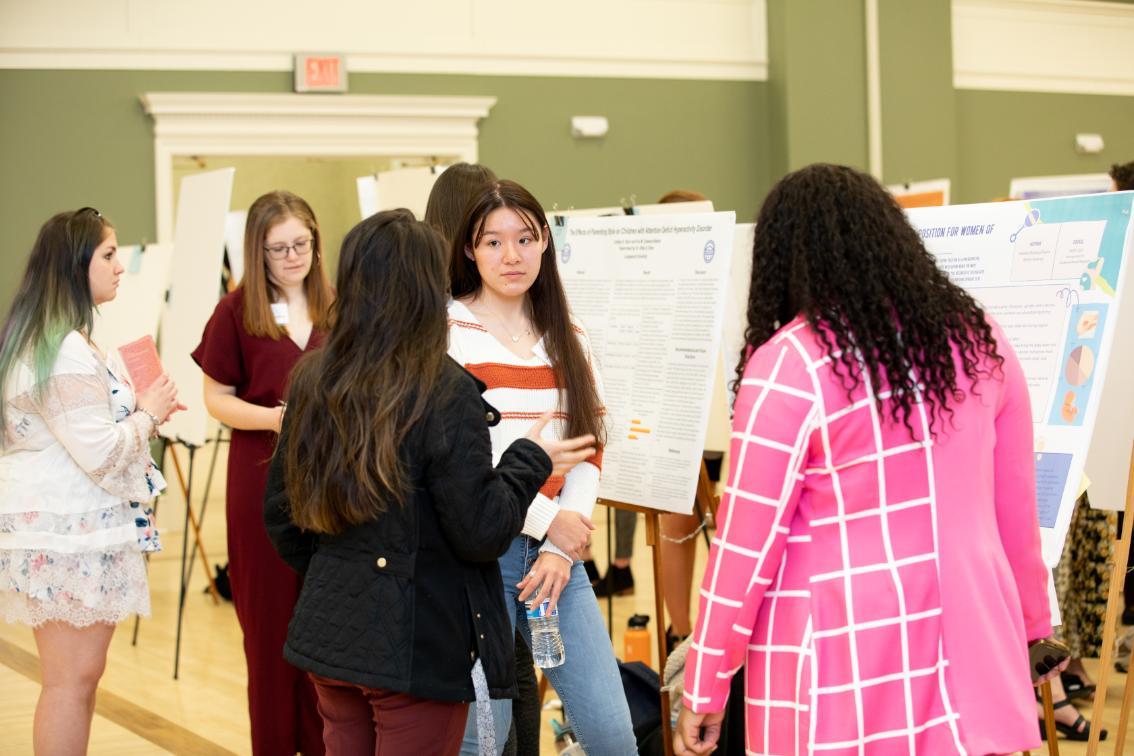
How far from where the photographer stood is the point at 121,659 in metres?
4.76


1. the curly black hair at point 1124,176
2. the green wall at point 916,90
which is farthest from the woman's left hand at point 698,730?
the green wall at point 916,90

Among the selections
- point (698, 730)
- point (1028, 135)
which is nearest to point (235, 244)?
point (698, 730)

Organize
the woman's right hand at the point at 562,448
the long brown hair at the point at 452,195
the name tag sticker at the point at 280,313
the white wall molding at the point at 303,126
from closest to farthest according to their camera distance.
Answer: the woman's right hand at the point at 562,448
the long brown hair at the point at 452,195
the name tag sticker at the point at 280,313
the white wall molding at the point at 303,126

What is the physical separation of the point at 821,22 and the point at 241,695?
6.31m

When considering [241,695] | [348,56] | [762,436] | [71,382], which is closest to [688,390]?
[762,436]

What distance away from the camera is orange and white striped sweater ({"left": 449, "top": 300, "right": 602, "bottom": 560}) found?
2129 mm

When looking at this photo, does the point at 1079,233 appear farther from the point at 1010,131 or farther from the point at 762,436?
the point at 1010,131

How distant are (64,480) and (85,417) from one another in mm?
160

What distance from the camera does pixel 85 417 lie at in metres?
2.65

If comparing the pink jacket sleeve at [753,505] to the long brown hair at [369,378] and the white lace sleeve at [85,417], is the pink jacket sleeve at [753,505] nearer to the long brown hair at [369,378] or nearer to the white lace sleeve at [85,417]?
the long brown hair at [369,378]

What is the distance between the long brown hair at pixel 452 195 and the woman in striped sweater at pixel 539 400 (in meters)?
0.11

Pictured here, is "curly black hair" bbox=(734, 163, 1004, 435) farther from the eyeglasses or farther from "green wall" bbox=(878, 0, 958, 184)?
"green wall" bbox=(878, 0, 958, 184)

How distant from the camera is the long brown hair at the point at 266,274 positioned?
306 centimetres

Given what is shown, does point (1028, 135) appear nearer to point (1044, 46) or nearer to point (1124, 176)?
point (1044, 46)
